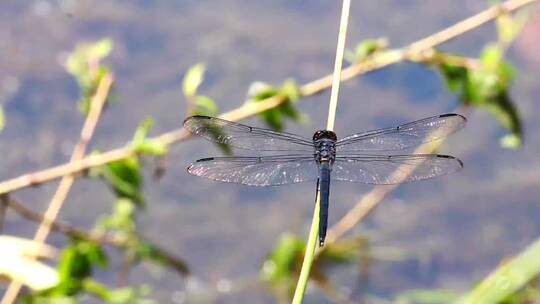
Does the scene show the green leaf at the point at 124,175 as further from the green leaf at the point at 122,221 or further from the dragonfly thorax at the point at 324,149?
the dragonfly thorax at the point at 324,149

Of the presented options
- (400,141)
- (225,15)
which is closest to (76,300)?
(400,141)

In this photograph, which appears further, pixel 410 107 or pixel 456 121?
pixel 410 107

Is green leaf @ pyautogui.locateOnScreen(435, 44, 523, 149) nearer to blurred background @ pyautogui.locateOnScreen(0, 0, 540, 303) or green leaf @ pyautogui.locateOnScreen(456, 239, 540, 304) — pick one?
green leaf @ pyautogui.locateOnScreen(456, 239, 540, 304)

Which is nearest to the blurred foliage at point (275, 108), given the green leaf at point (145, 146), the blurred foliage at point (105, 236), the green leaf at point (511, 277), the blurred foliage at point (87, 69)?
the blurred foliage at point (105, 236)

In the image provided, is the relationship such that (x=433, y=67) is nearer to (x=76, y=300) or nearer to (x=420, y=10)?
(x=76, y=300)

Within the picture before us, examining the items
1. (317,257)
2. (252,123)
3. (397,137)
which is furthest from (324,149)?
(252,123)

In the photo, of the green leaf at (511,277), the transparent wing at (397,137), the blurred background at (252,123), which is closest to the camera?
the green leaf at (511,277)
